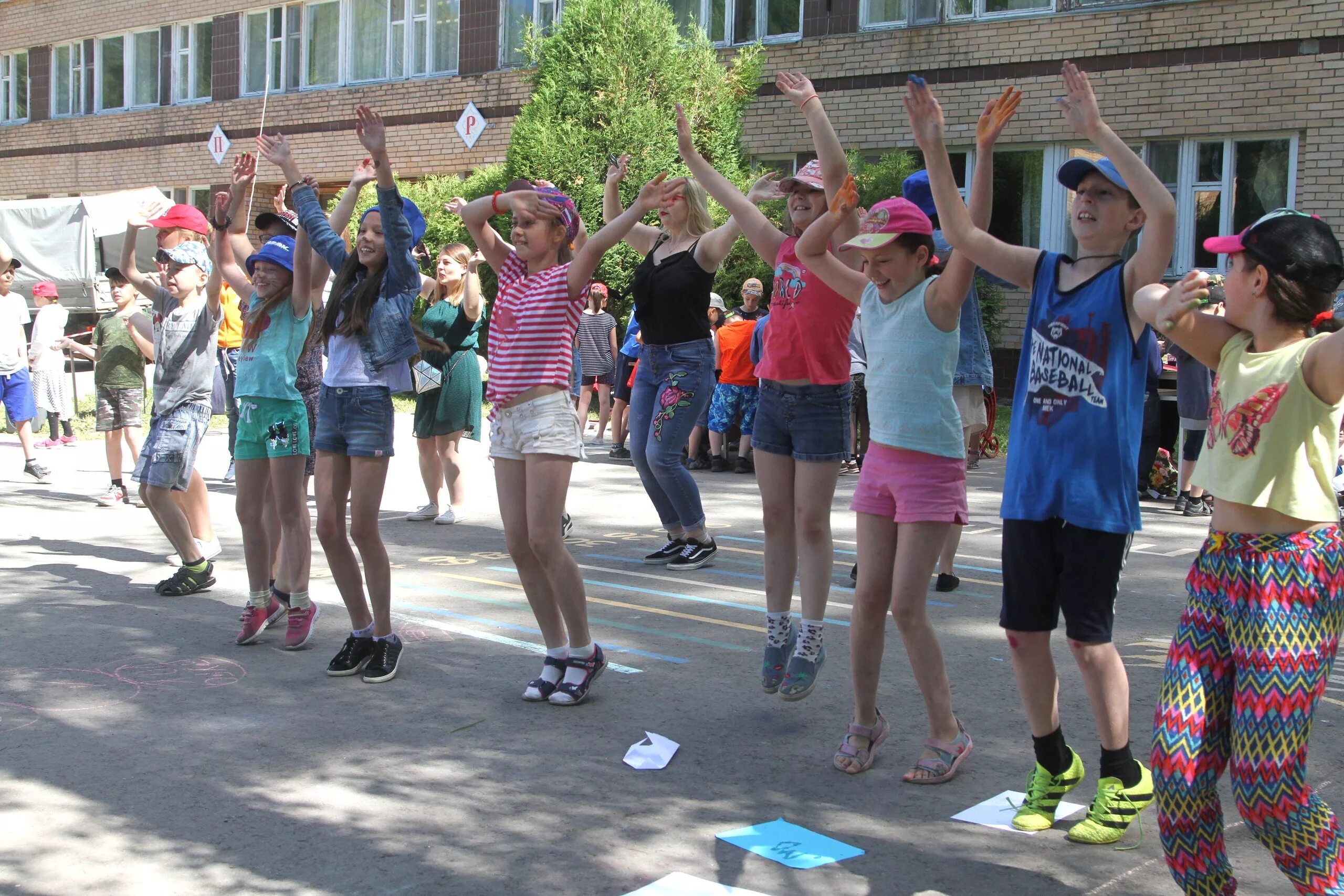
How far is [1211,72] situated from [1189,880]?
54.5ft

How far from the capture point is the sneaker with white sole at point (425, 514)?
9.98 m

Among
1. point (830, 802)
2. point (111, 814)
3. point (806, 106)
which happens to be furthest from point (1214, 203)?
point (111, 814)

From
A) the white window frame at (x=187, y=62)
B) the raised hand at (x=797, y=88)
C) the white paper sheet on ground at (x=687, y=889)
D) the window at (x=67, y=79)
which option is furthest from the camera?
the window at (x=67, y=79)

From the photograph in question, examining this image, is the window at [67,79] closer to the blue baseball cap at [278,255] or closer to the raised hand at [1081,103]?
the blue baseball cap at [278,255]

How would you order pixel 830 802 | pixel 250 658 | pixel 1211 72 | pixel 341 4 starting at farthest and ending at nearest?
pixel 341 4
pixel 1211 72
pixel 250 658
pixel 830 802

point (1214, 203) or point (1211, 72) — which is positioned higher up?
point (1211, 72)

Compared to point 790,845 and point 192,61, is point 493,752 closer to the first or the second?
point 790,845

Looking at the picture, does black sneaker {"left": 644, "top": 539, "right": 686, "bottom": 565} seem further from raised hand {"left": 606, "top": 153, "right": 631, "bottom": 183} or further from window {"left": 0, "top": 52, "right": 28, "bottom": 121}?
window {"left": 0, "top": 52, "right": 28, "bottom": 121}

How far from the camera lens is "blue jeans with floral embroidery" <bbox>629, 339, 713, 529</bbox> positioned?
25.3 ft

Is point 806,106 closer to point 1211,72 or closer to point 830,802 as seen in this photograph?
point 830,802

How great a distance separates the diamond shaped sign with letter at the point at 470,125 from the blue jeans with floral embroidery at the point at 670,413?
1526cm

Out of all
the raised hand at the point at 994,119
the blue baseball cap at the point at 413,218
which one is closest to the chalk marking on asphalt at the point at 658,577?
the blue baseball cap at the point at 413,218

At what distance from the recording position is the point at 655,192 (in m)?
5.30

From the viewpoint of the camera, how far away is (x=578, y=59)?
19.1 m
